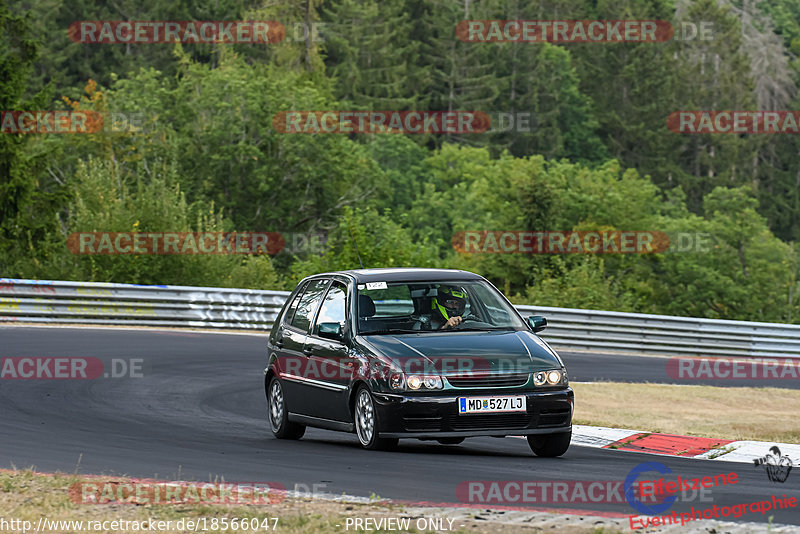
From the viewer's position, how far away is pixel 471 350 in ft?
33.8

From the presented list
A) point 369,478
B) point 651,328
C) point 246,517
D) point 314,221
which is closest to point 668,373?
point 651,328

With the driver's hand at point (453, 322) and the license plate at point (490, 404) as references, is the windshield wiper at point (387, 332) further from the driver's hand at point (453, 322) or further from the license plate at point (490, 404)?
the license plate at point (490, 404)

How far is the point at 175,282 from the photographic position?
30875 mm

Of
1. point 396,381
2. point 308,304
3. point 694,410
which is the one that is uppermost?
point 308,304

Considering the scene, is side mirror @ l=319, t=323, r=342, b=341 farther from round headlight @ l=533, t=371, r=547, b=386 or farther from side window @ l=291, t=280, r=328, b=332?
round headlight @ l=533, t=371, r=547, b=386

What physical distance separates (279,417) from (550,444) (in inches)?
116

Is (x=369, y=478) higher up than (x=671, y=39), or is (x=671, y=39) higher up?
(x=671, y=39)

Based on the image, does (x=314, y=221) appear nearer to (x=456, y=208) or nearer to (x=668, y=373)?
(x=456, y=208)

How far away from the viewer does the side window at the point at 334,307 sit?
1143cm

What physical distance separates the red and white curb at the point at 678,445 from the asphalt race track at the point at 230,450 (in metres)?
0.57

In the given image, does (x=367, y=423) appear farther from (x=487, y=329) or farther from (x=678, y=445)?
(x=678, y=445)

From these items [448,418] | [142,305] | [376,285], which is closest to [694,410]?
[376,285]

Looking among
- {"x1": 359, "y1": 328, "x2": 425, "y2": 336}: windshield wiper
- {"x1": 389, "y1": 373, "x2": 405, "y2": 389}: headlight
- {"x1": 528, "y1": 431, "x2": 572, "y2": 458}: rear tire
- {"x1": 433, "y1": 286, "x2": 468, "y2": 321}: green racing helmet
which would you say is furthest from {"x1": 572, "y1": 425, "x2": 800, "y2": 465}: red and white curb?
{"x1": 389, "y1": 373, "x2": 405, "y2": 389}: headlight

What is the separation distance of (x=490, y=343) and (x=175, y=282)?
21281 mm
